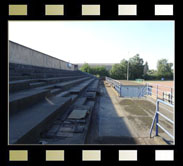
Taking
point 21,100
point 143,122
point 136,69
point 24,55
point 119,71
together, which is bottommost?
point 143,122

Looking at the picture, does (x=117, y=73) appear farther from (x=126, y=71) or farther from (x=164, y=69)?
(x=164, y=69)

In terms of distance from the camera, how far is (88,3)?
1479 mm

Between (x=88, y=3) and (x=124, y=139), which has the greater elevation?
(x=88, y=3)

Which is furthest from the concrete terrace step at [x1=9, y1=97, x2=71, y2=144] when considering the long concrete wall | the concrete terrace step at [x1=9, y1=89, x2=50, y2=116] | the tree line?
the tree line

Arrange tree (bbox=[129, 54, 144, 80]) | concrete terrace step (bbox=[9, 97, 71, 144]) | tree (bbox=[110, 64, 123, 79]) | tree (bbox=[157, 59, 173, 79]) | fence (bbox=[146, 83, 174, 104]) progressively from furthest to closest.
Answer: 1. tree (bbox=[157, 59, 173, 79])
2. tree (bbox=[129, 54, 144, 80])
3. tree (bbox=[110, 64, 123, 79])
4. fence (bbox=[146, 83, 174, 104])
5. concrete terrace step (bbox=[9, 97, 71, 144])

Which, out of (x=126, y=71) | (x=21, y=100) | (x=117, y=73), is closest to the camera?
(x=21, y=100)

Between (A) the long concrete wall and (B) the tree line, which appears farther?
(B) the tree line

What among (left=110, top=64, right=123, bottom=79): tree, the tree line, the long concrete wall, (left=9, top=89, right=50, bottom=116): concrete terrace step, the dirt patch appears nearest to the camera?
(left=9, top=89, right=50, bottom=116): concrete terrace step

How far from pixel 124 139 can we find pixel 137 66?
58.7 meters

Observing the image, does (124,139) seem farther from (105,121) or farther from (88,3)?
(88,3)

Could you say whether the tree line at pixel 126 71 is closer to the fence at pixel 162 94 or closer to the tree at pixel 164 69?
the tree at pixel 164 69

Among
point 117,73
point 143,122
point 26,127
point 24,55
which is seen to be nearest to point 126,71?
point 117,73

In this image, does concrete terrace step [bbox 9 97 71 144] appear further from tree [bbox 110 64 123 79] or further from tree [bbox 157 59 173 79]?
tree [bbox 157 59 173 79]
